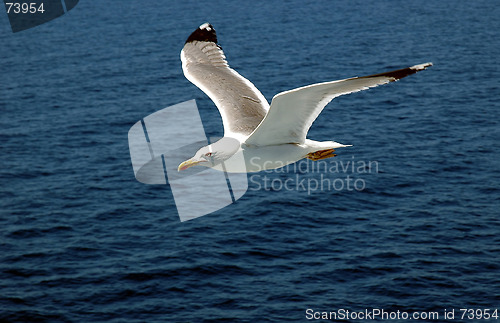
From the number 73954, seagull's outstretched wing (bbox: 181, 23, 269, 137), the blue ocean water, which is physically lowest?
the blue ocean water

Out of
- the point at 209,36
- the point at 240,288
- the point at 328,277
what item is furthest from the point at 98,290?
the point at 209,36

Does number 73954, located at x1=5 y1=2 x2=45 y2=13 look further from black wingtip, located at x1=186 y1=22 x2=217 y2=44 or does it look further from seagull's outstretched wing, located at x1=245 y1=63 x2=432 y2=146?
seagull's outstretched wing, located at x1=245 y1=63 x2=432 y2=146

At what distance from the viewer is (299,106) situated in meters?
21.2

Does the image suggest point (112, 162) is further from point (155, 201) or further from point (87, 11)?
point (87, 11)

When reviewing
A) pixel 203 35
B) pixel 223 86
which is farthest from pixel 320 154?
pixel 203 35

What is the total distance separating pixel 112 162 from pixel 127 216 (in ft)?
53.2

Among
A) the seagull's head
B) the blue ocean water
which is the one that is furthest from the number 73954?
the seagull's head

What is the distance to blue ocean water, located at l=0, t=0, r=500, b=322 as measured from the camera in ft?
239

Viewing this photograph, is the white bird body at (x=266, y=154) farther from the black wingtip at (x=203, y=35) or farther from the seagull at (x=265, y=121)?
the black wingtip at (x=203, y=35)

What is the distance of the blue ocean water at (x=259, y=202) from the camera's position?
72.9m

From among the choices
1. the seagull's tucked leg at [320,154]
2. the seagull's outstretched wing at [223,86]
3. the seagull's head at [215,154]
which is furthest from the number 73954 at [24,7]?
the seagull's tucked leg at [320,154]

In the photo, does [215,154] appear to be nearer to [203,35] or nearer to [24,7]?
[203,35]

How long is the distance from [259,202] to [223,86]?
59.2 meters

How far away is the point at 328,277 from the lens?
74000 mm
